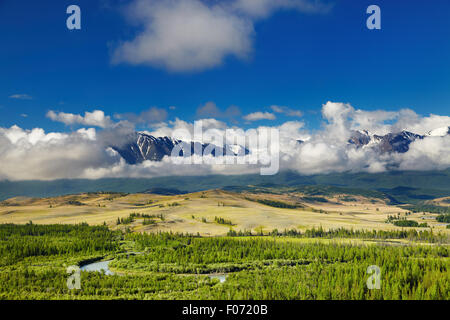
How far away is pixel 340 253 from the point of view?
158 metres

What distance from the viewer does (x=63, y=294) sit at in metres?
101

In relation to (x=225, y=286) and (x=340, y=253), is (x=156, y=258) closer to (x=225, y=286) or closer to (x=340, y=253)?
A: (x=225, y=286)

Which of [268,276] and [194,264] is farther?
[194,264]

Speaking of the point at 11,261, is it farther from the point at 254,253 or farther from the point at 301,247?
the point at 301,247

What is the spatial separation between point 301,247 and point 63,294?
12436cm

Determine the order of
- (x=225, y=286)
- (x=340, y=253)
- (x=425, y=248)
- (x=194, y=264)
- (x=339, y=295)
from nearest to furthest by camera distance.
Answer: (x=339, y=295) → (x=225, y=286) → (x=194, y=264) → (x=340, y=253) → (x=425, y=248)

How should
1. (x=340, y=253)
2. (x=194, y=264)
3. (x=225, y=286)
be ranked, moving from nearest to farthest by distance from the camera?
(x=225, y=286) < (x=194, y=264) < (x=340, y=253)

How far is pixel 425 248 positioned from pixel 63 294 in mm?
178179
